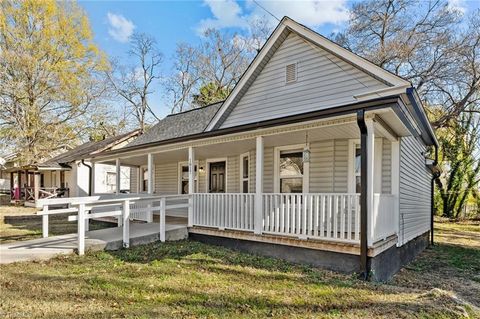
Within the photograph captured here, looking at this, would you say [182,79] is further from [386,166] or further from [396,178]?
[396,178]

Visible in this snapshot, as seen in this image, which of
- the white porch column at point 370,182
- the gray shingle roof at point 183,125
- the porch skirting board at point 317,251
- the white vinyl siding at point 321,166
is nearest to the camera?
the white porch column at point 370,182

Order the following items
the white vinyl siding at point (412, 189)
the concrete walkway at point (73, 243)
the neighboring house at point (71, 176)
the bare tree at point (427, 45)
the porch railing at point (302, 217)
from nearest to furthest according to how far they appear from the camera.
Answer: the porch railing at point (302, 217), the concrete walkway at point (73, 243), the white vinyl siding at point (412, 189), the bare tree at point (427, 45), the neighboring house at point (71, 176)

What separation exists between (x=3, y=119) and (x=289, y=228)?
26171 mm

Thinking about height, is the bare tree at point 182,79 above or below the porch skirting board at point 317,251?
above

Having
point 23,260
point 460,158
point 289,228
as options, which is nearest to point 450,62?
point 460,158

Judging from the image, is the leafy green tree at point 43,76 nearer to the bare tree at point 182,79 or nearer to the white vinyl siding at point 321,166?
the bare tree at point 182,79

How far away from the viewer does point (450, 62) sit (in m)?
17.9

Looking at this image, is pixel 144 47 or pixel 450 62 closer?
pixel 450 62

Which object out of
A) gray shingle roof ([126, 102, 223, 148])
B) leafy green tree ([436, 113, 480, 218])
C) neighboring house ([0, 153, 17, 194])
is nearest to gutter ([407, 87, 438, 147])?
gray shingle roof ([126, 102, 223, 148])

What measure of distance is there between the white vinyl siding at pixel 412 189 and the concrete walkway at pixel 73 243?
579 centimetres

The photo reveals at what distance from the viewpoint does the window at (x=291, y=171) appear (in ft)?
29.5

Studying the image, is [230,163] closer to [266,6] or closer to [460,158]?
[266,6]

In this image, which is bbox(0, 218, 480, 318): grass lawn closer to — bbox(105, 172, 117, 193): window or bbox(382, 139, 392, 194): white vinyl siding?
bbox(382, 139, 392, 194): white vinyl siding

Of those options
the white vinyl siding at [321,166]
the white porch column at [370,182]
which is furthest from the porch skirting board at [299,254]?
the white vinyl siding at [321,166]
